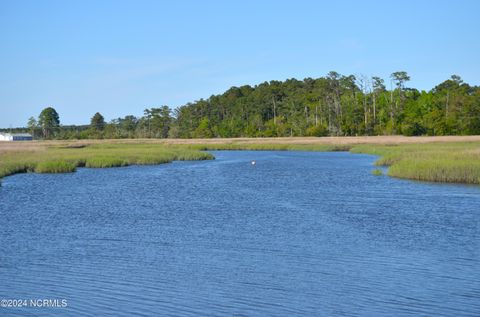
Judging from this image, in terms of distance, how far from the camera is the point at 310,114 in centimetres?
11181

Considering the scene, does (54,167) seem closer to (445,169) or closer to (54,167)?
(54,167)

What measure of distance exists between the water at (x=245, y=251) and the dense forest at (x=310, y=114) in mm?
58244

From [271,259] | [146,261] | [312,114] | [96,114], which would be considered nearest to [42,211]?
[146,261]

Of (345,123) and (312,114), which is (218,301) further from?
(312,114)

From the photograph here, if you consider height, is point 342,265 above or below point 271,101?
below

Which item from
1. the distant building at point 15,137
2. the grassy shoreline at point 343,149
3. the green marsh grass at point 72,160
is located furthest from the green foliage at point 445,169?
the distant building at point 15,137

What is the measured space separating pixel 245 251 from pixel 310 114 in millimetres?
96027

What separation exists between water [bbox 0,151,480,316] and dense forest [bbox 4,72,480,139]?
191ft

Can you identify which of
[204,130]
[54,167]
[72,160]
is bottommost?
[54,167]

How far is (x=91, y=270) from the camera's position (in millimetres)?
15273

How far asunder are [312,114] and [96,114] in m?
63.3

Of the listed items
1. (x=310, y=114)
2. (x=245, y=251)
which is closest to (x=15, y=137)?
(x=310, y=114)

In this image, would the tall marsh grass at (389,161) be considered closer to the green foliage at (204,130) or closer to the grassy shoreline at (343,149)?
the grassy shoreline at (343,149)

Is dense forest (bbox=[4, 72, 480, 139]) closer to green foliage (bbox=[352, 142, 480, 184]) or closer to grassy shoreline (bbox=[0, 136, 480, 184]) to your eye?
grassy shoreline (bbox=[0, 136, 480, 184])
